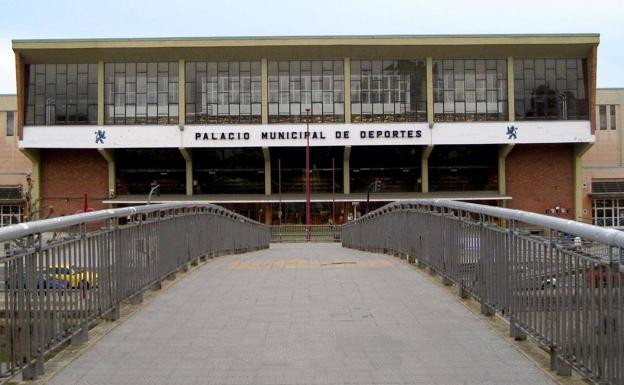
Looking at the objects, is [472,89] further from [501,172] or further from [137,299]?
[137,299]

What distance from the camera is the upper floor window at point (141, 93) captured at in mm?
54281

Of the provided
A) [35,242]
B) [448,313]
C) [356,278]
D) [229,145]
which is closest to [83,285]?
[35,242]

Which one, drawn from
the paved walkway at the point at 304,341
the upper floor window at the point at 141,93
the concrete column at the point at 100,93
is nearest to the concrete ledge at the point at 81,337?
the paved walkway at the point at 304,341

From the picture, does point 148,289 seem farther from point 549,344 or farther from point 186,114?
point 186,114

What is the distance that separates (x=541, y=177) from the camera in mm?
55750

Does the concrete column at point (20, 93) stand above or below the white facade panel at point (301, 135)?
above

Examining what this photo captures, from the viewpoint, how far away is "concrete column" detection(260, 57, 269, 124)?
2111 inches

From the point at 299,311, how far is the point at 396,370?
97.3 inches

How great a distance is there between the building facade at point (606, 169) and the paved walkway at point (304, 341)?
48917 mm

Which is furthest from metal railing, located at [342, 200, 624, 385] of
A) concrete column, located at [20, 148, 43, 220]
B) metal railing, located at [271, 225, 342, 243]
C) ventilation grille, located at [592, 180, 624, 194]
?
ventilation grille, located at [592, 180, 624, 194]

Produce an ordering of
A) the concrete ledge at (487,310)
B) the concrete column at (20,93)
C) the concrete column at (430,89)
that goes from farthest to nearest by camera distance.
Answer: the concrete column at (430,89)
the concrete column at (20,93)
the concrete ledge at (487,310)

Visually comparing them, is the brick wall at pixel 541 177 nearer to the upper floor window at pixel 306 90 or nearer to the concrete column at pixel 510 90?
the concrete column at pixel 510 90

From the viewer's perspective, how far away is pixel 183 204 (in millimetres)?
11406

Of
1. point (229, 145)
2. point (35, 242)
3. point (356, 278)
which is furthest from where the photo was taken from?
point (229, 145)
